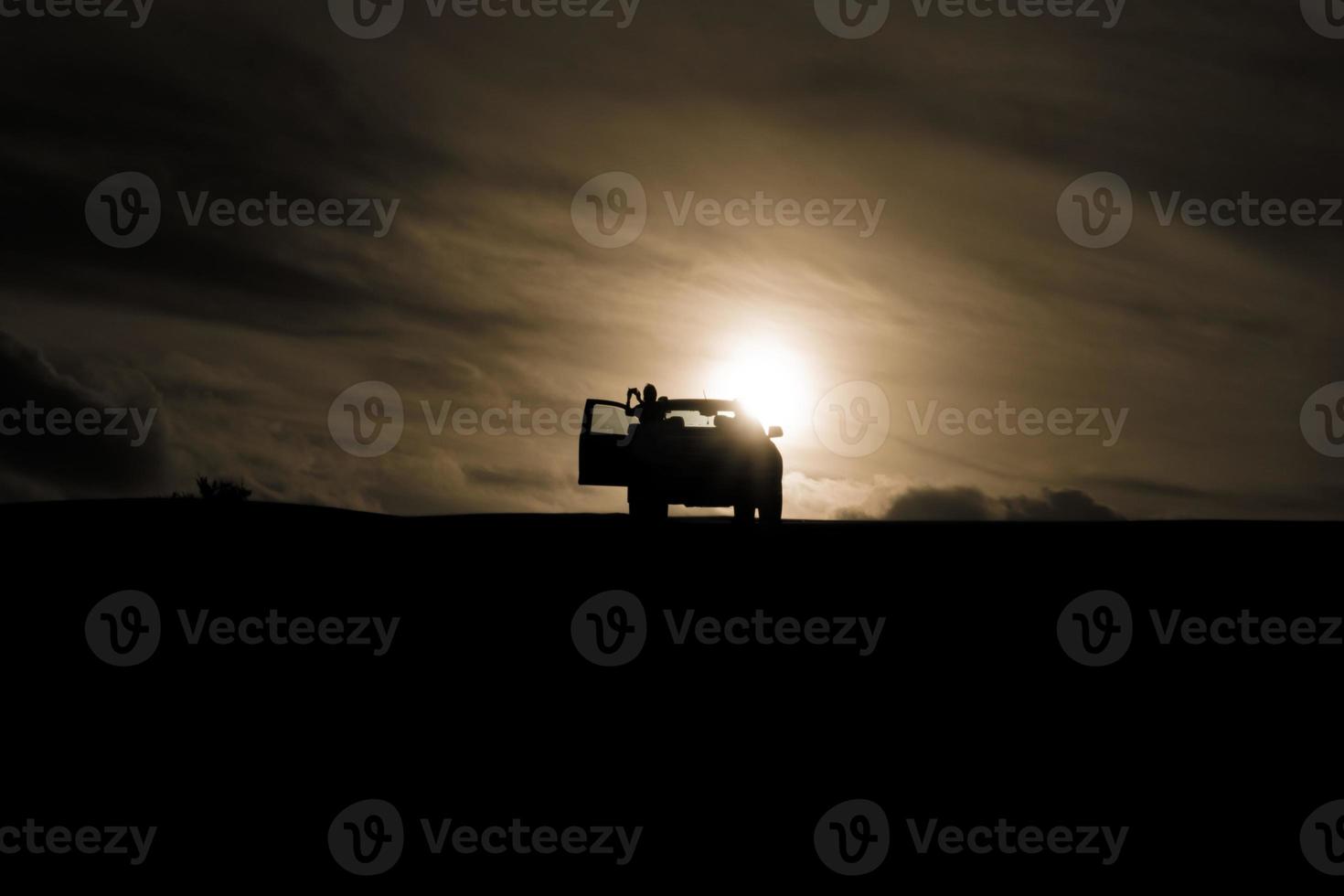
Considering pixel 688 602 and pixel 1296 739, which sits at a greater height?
pixel 688 602

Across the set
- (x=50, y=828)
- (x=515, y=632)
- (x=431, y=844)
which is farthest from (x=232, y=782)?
(x=515, y=632)

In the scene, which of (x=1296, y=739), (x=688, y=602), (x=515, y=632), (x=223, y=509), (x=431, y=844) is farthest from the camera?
(x=223, y=509)

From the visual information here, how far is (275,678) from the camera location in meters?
7.91

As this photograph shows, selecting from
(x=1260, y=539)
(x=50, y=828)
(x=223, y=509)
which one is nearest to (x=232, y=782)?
(x=50, y=828)

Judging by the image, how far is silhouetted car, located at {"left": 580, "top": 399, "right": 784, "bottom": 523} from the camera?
1556 cm

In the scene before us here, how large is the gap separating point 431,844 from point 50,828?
201 centimetres

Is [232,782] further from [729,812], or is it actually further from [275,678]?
[729,812]

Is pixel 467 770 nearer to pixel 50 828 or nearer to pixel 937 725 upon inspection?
pixel 50 828

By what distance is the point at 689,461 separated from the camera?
15547 mm

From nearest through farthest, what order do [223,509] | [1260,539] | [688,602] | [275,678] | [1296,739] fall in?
[1296,739] → [275,678] → [688,602] → [1260,539] → [223,509]

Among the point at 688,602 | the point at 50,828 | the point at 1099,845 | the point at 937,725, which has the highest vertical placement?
the point at 688,602

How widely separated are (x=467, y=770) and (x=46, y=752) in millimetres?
2499

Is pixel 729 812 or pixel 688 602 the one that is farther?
pixel 688 602

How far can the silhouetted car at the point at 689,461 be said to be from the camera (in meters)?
15.6
